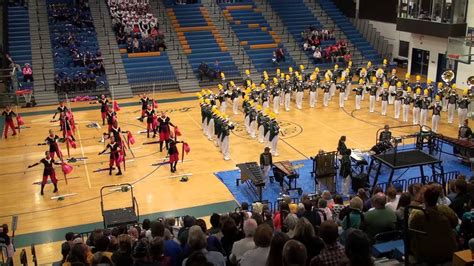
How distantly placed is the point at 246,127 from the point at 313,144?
3.30 metres

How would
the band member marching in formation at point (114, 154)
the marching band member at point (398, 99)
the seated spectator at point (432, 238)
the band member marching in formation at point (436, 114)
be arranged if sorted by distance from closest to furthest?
1. the seated spectator at point (432, 238)
2. the band member marching in formation at point (114, 154)
3. the band member marching in formation at point (436, 114)
4. the marching band member at point (398, 99)

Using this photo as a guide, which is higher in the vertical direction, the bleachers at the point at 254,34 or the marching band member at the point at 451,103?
the bleachers at the point at 254,34

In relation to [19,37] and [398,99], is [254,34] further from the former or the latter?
[398,99]

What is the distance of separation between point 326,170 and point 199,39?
23.1 metres

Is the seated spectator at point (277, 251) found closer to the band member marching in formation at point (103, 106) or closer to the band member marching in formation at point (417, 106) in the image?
the band member marching in formation at point (417, 106)

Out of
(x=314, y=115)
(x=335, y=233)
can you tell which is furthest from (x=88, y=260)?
(x=314, y=115)

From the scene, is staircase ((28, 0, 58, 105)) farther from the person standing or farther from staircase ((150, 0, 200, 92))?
the person standing

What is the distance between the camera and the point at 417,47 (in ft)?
113

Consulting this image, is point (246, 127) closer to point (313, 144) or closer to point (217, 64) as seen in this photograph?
point (313, 144)

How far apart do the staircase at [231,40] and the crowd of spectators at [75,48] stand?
8.86 metres

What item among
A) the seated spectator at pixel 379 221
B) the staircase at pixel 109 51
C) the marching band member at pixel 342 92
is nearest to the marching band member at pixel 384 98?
the marching band member at pixel 342 92

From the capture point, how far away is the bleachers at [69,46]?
106 feet

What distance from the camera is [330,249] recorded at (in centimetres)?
605

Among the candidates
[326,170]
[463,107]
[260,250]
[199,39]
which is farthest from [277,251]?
Result: [199,39]
